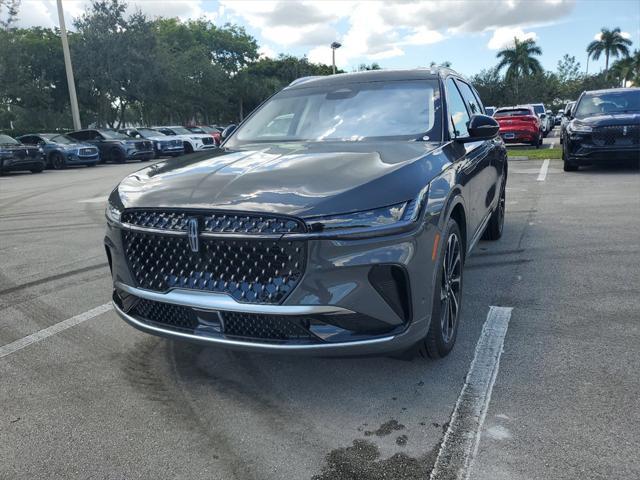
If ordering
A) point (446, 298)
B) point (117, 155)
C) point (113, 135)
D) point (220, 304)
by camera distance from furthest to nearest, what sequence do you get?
point (113, 135)
point (117, 155)
point (446, 298)
point (220, 304)

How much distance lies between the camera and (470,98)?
5.54m

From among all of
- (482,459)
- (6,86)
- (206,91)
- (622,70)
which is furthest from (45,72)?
(622,70)

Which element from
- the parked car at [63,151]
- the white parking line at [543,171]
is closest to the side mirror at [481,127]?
the white parking line at [543,171]

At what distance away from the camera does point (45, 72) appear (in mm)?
35938

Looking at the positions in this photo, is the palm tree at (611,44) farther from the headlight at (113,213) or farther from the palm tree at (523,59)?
the headlight at (113,213)

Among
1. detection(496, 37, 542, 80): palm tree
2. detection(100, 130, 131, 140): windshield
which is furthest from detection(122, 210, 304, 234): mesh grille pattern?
detection(496, 37, 542, 80): palm tree

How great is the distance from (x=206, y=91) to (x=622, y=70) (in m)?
66.0

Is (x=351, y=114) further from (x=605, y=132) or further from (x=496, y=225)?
(x=605, y=132)

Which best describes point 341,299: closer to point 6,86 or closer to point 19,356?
Answer: point 19,356

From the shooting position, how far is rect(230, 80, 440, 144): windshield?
13.0ft

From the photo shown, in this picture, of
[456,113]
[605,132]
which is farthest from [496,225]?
[605,132]

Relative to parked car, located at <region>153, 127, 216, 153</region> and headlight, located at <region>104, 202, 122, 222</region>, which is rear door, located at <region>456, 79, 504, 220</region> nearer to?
headlight, located at <region>104, 202, 122, 222</region>

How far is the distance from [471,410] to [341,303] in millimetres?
889

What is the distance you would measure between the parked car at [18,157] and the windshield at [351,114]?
53.7 ft
